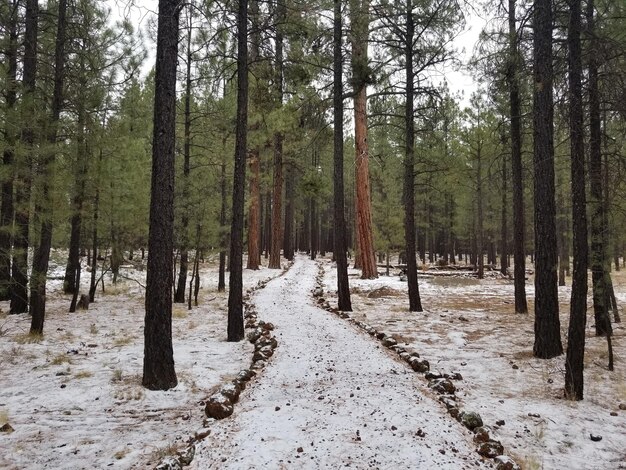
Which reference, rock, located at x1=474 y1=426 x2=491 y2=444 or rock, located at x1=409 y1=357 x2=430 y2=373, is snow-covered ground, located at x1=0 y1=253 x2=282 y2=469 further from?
rock, located at x1=474 y1=426 x2=491 y2=444

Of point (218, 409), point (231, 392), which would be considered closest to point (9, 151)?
point (231, 392)

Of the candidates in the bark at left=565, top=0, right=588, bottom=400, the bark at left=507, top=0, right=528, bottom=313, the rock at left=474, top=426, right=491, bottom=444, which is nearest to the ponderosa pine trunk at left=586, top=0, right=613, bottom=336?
the bark at left=565, top=0, right=588, bottom=400

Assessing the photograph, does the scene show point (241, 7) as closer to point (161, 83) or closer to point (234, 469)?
point (161, 83)

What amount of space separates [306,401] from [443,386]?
1835mm

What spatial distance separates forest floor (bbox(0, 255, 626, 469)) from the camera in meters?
3.71

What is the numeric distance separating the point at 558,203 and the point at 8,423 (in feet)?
69.9

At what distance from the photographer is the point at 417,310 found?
11773mm

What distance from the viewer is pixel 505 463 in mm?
3525

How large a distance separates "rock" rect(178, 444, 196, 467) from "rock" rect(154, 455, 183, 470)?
5 cm

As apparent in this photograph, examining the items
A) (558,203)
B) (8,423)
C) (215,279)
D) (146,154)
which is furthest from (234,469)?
(558,203)

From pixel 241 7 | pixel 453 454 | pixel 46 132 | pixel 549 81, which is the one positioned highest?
pixel 241 7

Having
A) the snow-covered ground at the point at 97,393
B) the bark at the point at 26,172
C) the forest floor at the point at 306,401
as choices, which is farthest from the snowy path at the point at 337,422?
the bark at the point at 26,172

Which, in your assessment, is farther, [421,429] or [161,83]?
[161,83]

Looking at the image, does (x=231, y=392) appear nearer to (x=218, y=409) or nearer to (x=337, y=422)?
(x=218, y=409)
